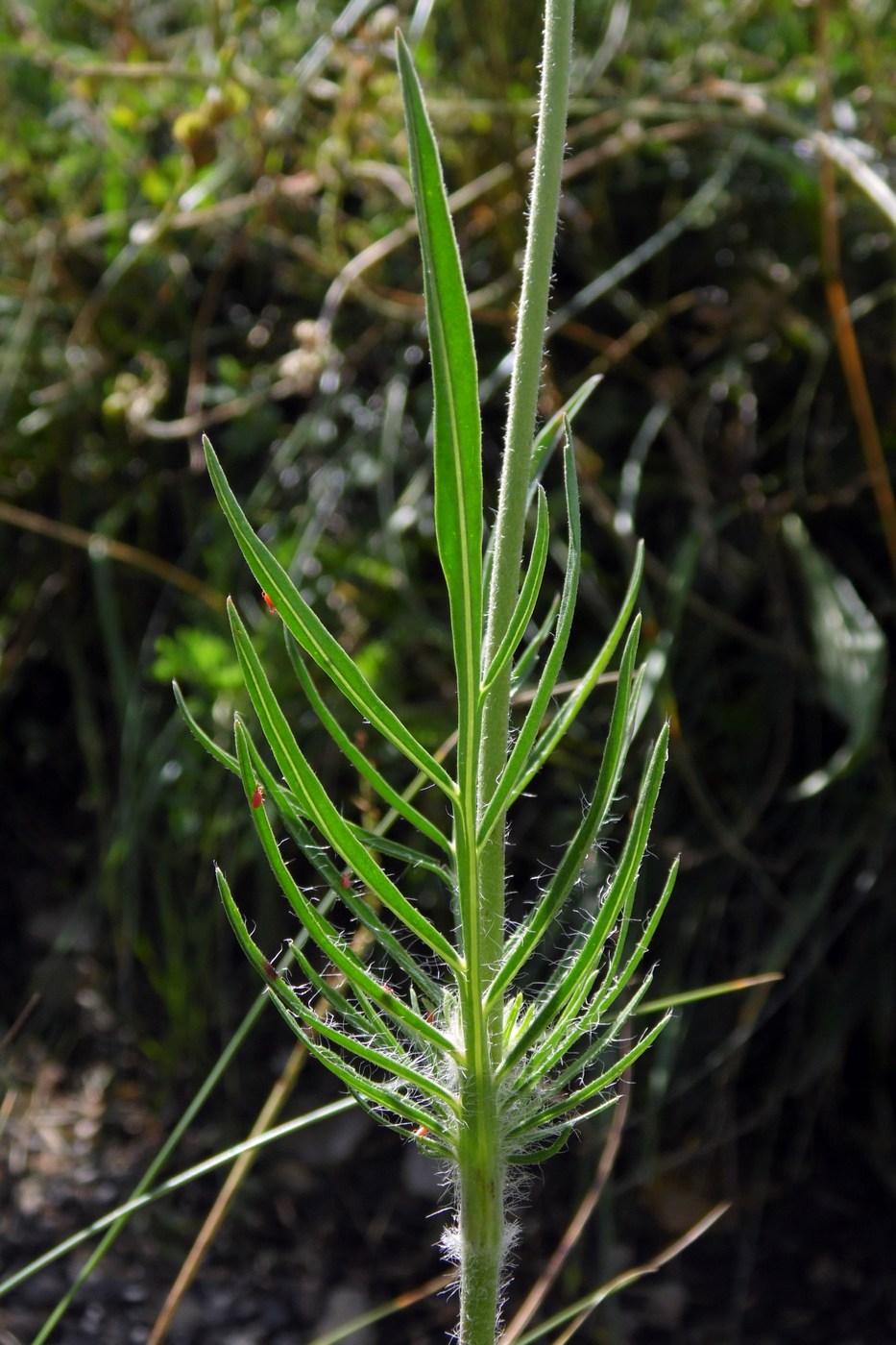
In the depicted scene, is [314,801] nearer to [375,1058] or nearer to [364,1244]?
[375,1058]

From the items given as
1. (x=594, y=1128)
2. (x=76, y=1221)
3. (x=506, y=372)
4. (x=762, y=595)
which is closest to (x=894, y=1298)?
(x=594, y=1128)

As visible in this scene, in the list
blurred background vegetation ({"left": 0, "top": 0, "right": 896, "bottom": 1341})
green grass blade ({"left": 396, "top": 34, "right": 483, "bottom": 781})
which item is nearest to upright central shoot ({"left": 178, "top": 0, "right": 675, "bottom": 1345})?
green grass blade ({"left": 396, "top": 34, "right": 483, "bottom": 781})

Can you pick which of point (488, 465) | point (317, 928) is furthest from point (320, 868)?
point (488, 465)

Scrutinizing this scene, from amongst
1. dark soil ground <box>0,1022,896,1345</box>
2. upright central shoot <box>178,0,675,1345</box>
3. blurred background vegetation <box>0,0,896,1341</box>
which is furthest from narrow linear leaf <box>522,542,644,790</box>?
dark soil ground <box>0,1022,896,1345</box>

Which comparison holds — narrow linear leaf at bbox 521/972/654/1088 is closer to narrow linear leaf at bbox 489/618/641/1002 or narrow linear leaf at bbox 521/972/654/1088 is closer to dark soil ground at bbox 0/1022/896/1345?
narrow linear leaf at bbox 489/618/641/1002

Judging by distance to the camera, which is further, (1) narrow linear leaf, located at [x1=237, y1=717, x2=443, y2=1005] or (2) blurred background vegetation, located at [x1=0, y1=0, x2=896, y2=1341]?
(2) blurred background vegetation, located at [x1=0, y1=0, x2=896, y2=1341]

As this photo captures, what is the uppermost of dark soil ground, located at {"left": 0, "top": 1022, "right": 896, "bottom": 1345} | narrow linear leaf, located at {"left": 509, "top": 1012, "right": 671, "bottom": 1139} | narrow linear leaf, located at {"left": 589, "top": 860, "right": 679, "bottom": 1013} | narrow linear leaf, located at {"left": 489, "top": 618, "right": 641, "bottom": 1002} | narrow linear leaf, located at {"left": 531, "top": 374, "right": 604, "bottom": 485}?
narrow linear leaf, located at {"left": 531, "top": 374, "right": 604, "bottom": 485}

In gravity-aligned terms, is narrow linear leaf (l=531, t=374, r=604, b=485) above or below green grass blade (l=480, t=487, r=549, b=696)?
above
